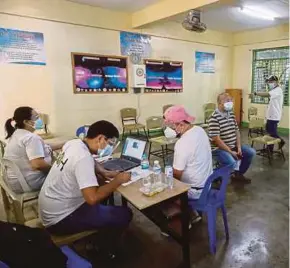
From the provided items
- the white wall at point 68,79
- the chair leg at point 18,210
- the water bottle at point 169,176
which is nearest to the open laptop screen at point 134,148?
the water bottle at point 169,176

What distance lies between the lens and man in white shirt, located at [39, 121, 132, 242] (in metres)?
1.56

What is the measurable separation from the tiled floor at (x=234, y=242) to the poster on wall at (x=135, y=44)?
4.16m

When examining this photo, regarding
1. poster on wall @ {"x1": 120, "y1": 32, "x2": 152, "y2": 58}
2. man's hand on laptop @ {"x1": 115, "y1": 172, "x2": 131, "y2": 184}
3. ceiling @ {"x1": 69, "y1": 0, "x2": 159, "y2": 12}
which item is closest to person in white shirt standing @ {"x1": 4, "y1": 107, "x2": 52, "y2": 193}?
man's hand on laptop @ {"x1": 115, "y1": 172, "x2": 131, "y2": 184}

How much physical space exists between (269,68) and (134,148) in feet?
21.3

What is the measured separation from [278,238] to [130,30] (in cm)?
511

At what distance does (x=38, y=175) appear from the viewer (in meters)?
2.30

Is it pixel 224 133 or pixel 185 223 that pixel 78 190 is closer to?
pixel 185 223

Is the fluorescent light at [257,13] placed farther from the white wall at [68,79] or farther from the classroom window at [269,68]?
the white wall at [68,79]

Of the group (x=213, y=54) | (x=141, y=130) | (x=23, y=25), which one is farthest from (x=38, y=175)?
(x=213, y=54)

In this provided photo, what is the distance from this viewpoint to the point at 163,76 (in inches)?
258

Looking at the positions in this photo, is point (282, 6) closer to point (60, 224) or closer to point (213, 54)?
Result: point (213, 54)

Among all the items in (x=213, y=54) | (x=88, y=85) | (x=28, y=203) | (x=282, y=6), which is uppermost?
(x=282, y=6)

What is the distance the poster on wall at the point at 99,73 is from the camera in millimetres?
5207

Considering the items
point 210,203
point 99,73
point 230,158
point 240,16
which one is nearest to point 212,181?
point 210,203
